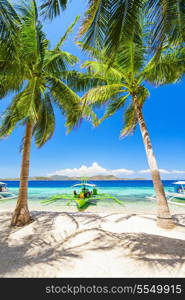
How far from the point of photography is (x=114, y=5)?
2.63 meters

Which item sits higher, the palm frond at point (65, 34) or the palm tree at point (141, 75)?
the palm frond at point (65, 34)

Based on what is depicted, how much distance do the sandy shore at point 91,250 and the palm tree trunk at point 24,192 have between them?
30 cm

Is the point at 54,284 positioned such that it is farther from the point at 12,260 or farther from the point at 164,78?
the point at 164,78

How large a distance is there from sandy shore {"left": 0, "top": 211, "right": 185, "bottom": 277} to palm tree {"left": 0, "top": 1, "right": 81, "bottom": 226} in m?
1.26

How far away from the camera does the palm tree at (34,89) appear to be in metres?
4.38

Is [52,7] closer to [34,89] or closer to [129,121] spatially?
[34,89]

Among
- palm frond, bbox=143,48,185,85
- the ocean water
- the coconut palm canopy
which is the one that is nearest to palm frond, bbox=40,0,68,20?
the coconut palm canopy

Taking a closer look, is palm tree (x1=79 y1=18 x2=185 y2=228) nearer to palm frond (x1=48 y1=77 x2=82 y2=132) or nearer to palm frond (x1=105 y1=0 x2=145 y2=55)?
palm frond (x1=48 y1=77 x2=82 y2=132)

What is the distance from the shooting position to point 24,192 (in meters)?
5.17

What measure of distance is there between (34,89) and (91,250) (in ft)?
15.7

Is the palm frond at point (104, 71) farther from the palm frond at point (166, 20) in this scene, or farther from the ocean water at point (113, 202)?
the ocean water at point (113, 202)

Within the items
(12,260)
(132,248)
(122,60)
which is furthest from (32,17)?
(132,248)

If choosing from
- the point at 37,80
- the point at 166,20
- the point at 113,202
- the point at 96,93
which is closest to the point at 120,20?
the point at 166,20

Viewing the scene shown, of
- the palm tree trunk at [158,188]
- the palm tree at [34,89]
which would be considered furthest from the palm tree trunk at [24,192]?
the palm tree trunk at [158,188]
